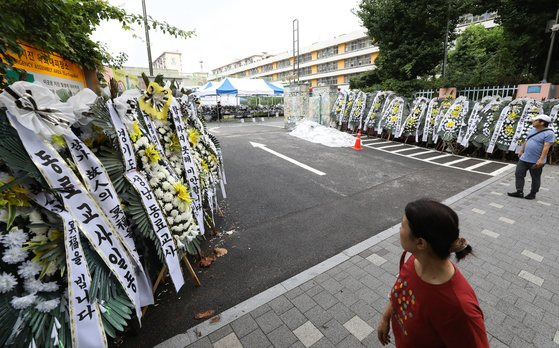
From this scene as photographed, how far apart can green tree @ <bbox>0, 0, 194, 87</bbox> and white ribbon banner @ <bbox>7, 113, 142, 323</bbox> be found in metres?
0.64

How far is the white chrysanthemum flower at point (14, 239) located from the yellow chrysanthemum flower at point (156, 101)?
1562mm

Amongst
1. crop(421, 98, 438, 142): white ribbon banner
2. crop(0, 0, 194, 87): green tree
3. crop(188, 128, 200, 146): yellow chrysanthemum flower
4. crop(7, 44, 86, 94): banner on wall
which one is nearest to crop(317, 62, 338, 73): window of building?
crop(421, 98, 438, 142): white ribbon banner

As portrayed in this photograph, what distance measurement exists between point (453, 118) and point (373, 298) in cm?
892

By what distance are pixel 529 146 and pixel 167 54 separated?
75282mm

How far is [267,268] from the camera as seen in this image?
10.4 ft

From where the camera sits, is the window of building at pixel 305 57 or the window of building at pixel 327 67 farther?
the window of building at pixel 305 57

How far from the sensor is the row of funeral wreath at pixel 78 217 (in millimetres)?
1576

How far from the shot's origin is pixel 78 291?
1702mm

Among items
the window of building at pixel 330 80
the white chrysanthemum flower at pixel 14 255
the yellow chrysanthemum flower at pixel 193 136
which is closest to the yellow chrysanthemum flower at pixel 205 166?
the yellow chrysanthemum flower at pixel 193 136

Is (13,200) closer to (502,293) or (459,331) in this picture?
(459,331)

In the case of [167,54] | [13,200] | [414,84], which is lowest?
[13,200]

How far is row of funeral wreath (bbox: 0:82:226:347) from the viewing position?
62.1 inches

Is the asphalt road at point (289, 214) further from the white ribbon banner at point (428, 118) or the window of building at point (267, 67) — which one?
the window of building at point (267, 67)

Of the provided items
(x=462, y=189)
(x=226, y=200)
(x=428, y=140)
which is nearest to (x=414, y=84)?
(x=428, y=140)
